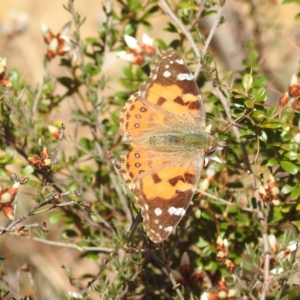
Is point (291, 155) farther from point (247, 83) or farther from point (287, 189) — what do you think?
point (247, 83)

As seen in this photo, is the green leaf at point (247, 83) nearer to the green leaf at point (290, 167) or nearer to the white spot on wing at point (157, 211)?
the green leaf at point (290, 167)

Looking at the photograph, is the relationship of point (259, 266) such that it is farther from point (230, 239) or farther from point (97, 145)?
point (97, 145)

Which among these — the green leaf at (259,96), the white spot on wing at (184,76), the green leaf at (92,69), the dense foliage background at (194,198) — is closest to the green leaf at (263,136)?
the dense foliage background at (194,198)

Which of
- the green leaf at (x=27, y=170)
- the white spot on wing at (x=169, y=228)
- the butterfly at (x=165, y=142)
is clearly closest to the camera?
the white spot on wing at (x=169, y=228)

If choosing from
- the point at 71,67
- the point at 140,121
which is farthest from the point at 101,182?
the point at 71,67

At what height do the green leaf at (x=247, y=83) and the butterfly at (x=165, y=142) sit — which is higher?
the green leaf at (x=247, y=83)

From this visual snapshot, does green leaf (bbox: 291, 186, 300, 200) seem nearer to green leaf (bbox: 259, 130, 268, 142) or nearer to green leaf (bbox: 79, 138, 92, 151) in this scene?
green leaf (bbox: 259, 130, 268, 142)

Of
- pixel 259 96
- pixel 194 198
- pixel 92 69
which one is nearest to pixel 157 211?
pixel 194 198
